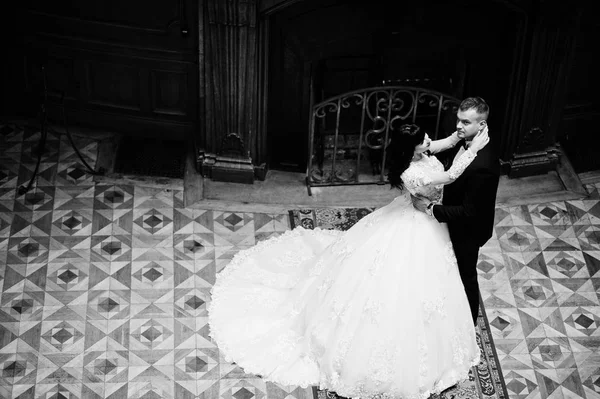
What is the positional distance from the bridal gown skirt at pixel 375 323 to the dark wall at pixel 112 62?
200 centimetres

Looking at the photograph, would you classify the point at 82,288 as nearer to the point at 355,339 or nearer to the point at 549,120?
the point at 355,339

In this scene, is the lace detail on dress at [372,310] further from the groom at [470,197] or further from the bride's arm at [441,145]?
the bride's arm at [441,145]

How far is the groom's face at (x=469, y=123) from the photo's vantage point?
5.35 m

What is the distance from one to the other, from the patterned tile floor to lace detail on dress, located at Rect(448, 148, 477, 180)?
1.37 meters

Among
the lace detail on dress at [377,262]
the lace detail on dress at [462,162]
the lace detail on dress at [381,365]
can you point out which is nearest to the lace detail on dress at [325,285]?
the lace detail on dress at [377,262]

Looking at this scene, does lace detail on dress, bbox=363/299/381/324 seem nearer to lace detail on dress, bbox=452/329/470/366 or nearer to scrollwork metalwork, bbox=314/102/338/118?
lace detail on dress, bbox=452/329/470/366

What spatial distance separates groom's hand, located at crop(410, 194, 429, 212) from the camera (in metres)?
5.59

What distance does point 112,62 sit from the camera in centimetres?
737

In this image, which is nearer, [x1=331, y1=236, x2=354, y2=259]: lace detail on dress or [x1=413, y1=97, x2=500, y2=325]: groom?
[x1=413, y1=97, x2=500, y2=325]: groom

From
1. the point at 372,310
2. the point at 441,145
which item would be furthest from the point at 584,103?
the point at 372,310

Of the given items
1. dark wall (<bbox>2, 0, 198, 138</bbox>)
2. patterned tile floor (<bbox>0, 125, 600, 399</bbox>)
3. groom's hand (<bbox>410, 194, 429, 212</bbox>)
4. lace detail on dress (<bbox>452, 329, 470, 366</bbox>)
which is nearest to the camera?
groom's hand (<bbox>410, 194, 429, 212</bbox>)

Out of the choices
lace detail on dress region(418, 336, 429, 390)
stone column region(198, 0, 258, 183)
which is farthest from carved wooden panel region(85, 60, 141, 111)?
lace detail on dress region(418, 336, 429, 390)

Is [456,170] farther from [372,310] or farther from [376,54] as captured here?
[376,54]

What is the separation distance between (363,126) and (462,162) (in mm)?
2290
